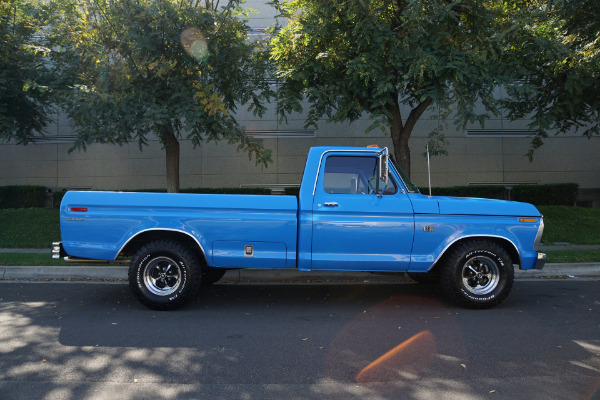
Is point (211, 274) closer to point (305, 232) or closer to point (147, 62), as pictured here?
point (305, 232)

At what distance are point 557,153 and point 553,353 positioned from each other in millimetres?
17172

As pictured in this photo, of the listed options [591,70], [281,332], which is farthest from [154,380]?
[591,70]

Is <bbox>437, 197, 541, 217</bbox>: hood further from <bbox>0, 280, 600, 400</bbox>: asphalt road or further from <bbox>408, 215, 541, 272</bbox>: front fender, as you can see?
<bbox>0, 280, 600, 400</bbox>: asphalt road

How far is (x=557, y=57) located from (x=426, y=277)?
247 inches

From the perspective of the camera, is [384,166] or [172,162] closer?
[384,166]

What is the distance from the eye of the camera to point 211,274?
7.52 meters

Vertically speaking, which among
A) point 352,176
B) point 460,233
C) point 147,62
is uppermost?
point 147,62

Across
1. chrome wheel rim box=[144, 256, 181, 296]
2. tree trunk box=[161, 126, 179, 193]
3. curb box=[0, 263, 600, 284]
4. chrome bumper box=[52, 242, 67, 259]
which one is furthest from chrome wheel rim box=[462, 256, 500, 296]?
tree trunk box=[161, 126, 179, 193]

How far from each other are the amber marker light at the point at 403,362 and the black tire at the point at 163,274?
2.79m

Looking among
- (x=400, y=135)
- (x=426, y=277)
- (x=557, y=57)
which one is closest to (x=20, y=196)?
(x=400, y=135)

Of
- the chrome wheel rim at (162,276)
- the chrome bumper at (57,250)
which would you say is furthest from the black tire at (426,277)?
the chrome bumper at (57,250)

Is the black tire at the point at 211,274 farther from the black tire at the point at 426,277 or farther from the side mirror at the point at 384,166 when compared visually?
the side mirror at the point at 384,166

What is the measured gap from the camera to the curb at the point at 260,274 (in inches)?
325

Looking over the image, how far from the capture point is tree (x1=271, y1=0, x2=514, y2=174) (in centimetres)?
976
